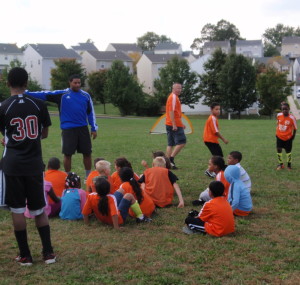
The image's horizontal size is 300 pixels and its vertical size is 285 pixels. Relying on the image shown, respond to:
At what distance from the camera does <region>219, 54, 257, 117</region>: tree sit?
53312 millimetres

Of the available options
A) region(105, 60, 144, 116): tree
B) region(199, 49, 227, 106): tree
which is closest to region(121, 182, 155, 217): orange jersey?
region(105, 60, 144, 116): tree

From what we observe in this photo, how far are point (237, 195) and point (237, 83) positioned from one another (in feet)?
160

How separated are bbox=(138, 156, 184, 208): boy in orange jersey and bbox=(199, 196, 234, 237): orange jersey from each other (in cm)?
141

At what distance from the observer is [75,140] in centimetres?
817

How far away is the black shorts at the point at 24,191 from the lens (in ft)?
14.7

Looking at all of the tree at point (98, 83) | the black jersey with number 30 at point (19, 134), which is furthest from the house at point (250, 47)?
the black jersey with number 30 at point (19, 134)

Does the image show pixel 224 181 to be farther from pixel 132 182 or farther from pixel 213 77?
pixel 213 77

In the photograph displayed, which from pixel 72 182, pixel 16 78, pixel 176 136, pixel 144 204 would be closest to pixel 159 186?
pixel 144 204

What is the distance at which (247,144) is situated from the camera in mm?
17062

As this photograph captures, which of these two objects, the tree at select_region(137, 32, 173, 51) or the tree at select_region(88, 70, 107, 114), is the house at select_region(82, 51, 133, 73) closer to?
A: the tree at select_region(88, 70, 107, 114)

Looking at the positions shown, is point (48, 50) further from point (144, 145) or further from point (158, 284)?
point (158, 284)

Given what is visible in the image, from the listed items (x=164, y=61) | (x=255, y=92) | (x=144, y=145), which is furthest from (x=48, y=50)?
(x=144, y=145)

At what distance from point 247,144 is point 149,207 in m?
11.3

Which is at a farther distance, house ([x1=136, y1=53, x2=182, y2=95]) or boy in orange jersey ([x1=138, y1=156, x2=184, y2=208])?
house ([x1=136, y1=53, x2=182, y2=95])
